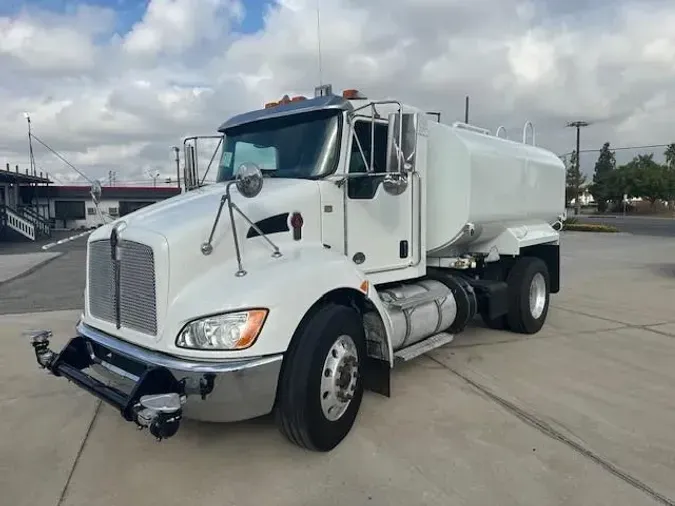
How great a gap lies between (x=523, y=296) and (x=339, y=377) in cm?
404

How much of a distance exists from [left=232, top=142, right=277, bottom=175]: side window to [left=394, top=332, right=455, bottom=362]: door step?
6.53ft

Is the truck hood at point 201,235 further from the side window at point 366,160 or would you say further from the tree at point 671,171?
the tree at point 671,171

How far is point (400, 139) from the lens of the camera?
4270 mm

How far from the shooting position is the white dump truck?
11.0 ft

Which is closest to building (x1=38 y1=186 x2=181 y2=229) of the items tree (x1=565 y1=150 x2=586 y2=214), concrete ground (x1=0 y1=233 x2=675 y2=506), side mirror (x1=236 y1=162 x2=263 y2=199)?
concrete ground (x1=0 y1=233 x2=675 y2=506)

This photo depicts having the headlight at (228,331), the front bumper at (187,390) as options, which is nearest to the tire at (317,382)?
the front bumper at (187,390)

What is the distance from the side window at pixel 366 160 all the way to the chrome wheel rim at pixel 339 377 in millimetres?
1375

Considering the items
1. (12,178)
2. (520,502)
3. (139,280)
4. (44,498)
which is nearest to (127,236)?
(139,280)

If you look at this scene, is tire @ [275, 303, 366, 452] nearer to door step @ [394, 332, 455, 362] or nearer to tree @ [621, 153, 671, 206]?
door step @ [394, 332, 455, 362]

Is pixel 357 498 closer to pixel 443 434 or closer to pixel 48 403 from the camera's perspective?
pixel 443 434

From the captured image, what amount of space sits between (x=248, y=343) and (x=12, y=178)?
111ft

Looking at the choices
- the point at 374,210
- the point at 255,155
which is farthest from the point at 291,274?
the point at 255,155

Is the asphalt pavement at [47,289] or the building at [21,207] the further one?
the building at [21,207]

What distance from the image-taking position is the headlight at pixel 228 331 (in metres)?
3.32
